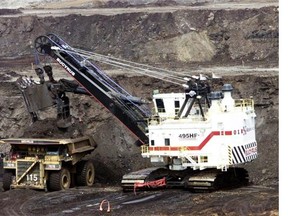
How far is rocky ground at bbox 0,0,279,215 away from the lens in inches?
703

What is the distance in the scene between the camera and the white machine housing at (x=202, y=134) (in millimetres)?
18922

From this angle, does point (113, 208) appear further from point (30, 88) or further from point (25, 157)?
point (30, 88)

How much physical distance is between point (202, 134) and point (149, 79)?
9.19m

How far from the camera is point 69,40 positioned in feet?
116

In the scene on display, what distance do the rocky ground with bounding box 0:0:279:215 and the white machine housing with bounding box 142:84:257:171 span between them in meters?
0.98

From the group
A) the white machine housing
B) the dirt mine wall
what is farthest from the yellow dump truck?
the dirt mine wall

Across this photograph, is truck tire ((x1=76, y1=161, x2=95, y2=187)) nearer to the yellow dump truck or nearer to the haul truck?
the yellow dump truck

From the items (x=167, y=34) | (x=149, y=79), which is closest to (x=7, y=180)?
(x=149, y=79)

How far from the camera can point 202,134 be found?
753 inches

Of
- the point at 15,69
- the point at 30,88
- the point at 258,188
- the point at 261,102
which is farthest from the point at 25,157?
the point at 15,69

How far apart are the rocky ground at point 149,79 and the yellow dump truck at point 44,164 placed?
542 mm

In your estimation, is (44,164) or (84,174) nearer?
(44,164)

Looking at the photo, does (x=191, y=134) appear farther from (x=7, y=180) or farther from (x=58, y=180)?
(x=7, y=180)

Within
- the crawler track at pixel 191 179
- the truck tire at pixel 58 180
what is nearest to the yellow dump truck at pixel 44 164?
the truck tire at pixel 58 180
